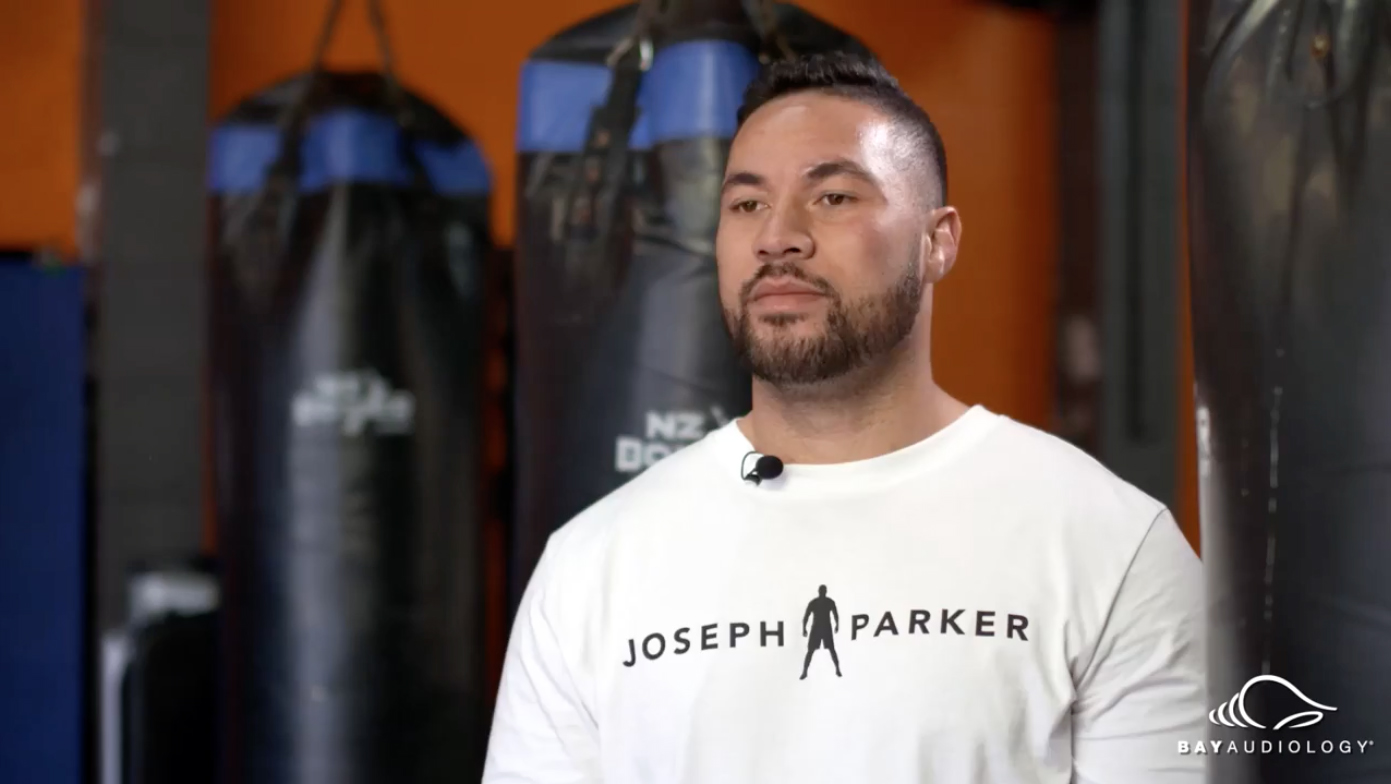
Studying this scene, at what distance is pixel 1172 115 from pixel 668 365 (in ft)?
3.44

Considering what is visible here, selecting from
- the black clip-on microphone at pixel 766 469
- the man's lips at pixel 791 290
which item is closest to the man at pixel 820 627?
the black clip-on microphone at pixel 766 469

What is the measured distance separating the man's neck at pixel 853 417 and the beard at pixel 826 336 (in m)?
0.02

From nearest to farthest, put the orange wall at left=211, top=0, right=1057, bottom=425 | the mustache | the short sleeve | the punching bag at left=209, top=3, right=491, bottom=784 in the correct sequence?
the short sleeve < the mustache < the punching bag at left=209, top=3, right=491, bottom=784 < the orange wall at left=211, top=0, right=1057, bottom=425

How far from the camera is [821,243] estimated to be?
116cm

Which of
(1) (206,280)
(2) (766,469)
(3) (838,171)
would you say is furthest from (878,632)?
(1) (206,280)

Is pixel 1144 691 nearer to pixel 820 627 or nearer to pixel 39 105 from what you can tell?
pixel 820 627

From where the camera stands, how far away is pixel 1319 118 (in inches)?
37.5

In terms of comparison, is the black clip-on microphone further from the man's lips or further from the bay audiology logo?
the bay audiology logo

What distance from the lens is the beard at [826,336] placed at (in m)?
1.16

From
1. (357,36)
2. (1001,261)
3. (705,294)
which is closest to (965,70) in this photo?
(1001,261)

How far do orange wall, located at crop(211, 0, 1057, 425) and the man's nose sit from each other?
2.06 ft

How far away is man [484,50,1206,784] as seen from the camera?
3.53ft

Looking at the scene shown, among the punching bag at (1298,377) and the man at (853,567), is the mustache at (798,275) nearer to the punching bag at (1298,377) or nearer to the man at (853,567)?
the man at (853,567)

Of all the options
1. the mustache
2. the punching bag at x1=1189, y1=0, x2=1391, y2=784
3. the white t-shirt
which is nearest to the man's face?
the mustache
